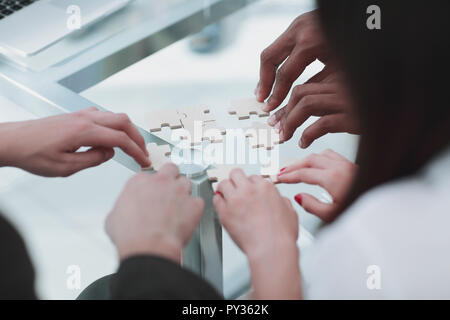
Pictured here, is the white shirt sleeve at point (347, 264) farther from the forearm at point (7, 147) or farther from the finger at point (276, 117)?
the forearm at point (7, 147)

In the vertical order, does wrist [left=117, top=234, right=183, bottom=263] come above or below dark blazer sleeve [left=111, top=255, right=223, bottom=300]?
above

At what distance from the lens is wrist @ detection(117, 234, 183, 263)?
74cm

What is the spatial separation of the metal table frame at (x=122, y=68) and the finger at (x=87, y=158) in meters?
0.06

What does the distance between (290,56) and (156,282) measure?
696 millimetres

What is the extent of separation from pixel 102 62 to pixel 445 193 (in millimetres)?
997

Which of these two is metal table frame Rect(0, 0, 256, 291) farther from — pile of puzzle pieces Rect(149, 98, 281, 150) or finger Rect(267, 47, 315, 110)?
finger Rect(267, 47, 315, 110)

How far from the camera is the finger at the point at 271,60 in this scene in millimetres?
1217

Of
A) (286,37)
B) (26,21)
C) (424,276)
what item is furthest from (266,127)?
(26,21)

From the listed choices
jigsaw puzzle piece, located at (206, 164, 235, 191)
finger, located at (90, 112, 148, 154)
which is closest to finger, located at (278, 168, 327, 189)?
jigsaw puzzle piece, located at (206, 164, 235, 191)

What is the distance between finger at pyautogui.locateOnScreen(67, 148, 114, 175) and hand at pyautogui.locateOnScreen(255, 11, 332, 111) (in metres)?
0.40

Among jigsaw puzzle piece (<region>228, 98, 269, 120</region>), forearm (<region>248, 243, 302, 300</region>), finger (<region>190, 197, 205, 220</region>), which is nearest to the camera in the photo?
forearm (<region>248, 243, 302, 300</region>)
